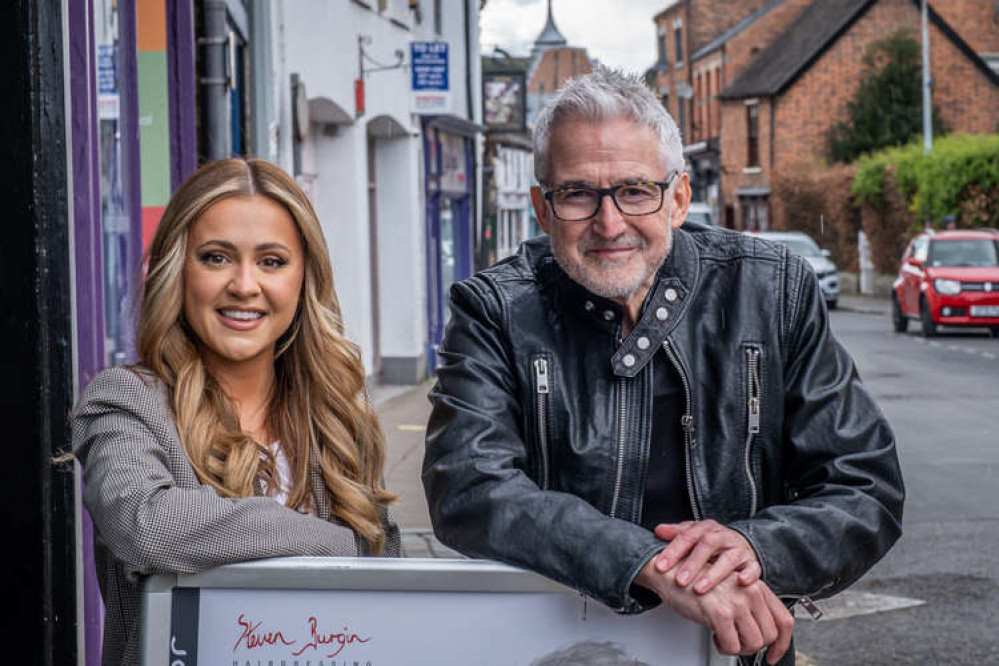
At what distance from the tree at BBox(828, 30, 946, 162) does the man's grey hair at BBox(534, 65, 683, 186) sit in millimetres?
51100

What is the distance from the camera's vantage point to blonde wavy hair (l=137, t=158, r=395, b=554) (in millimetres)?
2867

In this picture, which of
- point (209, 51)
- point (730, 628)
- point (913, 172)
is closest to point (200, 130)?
point (209, 51)

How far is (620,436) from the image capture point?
108 inches

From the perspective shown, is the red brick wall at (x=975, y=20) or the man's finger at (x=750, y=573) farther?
the red brick wall at (x=975, y=20)

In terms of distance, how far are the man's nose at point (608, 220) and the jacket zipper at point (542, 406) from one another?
0.81 feet

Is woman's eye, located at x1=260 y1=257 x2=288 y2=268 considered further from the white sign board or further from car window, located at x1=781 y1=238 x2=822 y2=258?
car window, located at x1=781 y1=238 x2=822 y2=258

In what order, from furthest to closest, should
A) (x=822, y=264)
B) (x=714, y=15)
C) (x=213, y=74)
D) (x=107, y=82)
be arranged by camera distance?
1. (x=714, y=15)
2. (x=822, y=264)
3. (x=213, y=74)
4. (x=107, y=82)

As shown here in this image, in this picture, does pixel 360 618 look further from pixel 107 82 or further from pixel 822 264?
pixel 822 264

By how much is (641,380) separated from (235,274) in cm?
76

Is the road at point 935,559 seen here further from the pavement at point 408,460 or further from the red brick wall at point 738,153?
the red brick wall at point 738,153

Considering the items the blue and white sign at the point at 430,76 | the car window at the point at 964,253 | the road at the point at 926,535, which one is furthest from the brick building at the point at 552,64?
the road at the point at 926,535

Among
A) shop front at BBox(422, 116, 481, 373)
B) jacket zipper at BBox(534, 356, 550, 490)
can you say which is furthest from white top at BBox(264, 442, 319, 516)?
shop front at BBox(422, 116, 481, 373)

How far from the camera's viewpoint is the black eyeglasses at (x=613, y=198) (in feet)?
9.12

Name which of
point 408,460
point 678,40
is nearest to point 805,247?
point 408,460
